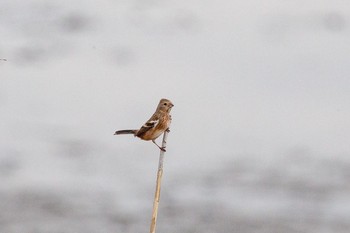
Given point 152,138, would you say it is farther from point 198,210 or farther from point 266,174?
point 266,174

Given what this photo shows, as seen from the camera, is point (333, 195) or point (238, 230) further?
point (333, 195)

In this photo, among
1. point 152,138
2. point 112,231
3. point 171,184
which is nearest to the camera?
point 152,138

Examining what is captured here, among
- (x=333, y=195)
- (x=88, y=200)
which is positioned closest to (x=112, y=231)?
(x=88, y=200)

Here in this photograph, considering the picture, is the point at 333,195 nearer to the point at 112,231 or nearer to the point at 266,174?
the point at 266,174

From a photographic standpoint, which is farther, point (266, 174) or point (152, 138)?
point (266, 174)

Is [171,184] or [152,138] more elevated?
[171,184]

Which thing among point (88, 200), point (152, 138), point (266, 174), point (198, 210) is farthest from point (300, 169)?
point (152, 138)

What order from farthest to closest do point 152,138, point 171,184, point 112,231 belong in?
point 171,184
point 112,231
point 152,138

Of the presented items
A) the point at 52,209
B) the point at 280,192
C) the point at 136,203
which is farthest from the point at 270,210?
the point at 52,209
